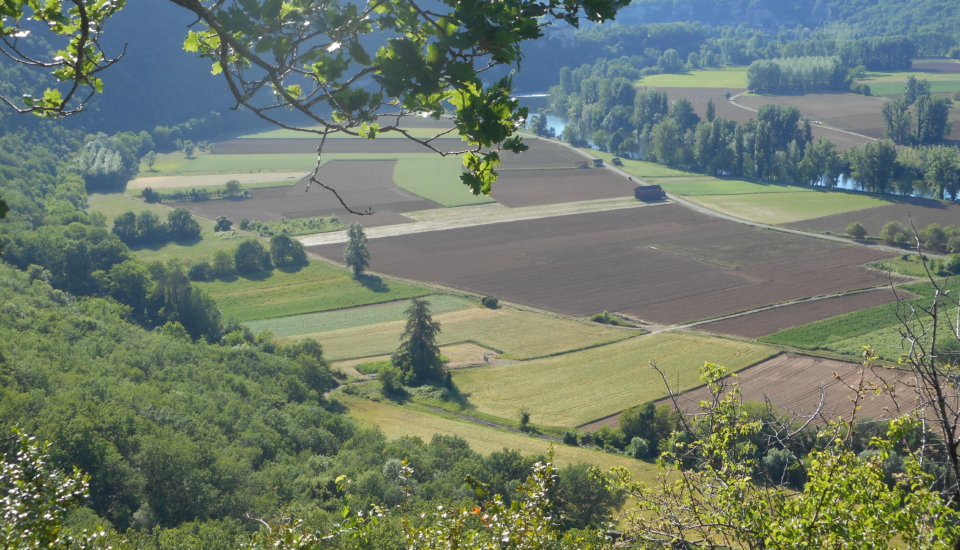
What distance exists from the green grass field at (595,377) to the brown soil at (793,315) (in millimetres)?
3243

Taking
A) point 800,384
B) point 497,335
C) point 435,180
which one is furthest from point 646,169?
point 800,384

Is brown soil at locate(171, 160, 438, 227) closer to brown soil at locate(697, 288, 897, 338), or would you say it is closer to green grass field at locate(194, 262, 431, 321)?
green grass field at locate(194, 262, 431, 321)

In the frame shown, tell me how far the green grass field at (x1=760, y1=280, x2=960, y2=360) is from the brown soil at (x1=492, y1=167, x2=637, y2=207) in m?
54.3

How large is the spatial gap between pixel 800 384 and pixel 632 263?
111 ft

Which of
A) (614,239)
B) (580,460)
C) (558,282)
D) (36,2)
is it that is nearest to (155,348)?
(580,460)

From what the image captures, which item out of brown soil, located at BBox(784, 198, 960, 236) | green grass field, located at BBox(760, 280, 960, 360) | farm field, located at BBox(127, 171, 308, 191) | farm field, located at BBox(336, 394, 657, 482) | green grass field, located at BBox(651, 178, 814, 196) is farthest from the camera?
farm field, located at BBox(127, 171, 308, 191)

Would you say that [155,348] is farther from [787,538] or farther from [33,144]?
[33,144]

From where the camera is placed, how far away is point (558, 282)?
7988cm

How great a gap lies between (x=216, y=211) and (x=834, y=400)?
89.2m

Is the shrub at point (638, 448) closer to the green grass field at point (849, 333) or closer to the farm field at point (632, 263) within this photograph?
the green grass field at point (849, 333)

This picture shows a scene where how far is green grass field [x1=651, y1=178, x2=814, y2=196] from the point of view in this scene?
118500 mm

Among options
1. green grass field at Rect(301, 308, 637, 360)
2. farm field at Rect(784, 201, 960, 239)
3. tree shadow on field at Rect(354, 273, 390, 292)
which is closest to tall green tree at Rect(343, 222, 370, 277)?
tree shadow on field at Rect(354, 273, 390, 292)

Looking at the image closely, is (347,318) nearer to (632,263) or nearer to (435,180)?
(632,263)

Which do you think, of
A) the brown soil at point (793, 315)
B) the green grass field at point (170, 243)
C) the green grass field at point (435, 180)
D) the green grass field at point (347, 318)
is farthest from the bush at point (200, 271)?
the brown soil at point (793, 315)
